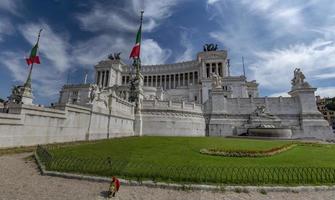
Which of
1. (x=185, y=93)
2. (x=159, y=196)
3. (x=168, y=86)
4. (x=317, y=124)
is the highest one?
(x=168, y=86)

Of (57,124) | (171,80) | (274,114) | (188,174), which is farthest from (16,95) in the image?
(171,80)

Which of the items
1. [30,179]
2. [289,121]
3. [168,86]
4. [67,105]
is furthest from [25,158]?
[168,86]

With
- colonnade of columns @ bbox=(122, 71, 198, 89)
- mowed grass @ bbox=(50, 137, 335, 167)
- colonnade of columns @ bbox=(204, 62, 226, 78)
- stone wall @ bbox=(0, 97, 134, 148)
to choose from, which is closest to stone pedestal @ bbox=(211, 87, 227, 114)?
stone wall @ bbox=(0, 97, 134, 148)

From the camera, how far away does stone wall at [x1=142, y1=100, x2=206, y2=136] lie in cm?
3625

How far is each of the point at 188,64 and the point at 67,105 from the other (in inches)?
3660

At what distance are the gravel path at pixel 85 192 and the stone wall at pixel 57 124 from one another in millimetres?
7390

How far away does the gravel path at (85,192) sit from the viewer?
21.5 ft

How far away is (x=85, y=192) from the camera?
6961 mm

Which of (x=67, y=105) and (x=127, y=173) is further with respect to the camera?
(x=67, y=105)

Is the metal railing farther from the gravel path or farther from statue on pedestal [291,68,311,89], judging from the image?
statue on pedestal [291,68,311,89]

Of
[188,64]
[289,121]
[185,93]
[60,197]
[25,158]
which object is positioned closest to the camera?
[60,197]

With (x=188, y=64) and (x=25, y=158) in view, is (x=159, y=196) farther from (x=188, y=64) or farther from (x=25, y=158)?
(x=188, y=64)

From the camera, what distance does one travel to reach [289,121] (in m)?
45.1

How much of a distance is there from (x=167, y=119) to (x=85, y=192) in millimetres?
30385
